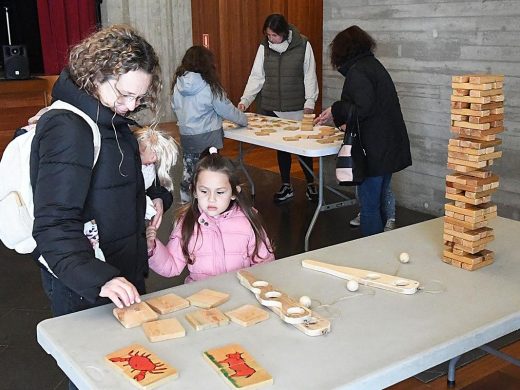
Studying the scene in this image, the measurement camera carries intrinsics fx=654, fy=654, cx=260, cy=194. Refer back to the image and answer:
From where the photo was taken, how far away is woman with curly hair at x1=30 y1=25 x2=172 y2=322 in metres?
1.48

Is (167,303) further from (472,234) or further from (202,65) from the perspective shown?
(202,65)

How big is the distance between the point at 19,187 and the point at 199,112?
10.2ft

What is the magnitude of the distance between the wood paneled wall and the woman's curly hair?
7276 millimetres

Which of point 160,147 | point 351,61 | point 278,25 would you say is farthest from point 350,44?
point 160,147

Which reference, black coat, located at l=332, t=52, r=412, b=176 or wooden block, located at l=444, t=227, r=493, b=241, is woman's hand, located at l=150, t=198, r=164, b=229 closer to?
wooden block, located at l=444, t=227, r=493, b=241

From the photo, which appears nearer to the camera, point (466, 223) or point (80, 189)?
point (80, 189)

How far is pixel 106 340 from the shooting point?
4.74 feet

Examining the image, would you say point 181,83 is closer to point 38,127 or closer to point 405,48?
point 405,48

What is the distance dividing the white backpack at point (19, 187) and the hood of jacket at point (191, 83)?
2980 millimetres

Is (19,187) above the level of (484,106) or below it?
below

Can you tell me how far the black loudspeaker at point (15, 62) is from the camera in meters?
7.64

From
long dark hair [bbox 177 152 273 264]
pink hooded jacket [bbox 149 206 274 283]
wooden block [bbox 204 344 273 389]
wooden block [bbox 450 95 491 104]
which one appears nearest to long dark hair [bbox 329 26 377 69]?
long dark hair [bbox 177 152 273 264]

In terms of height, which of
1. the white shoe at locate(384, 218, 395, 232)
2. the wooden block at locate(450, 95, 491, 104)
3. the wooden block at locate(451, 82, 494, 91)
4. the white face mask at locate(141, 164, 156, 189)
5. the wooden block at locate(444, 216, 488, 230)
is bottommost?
the white shoe at locate(384, 218, 395, 232)

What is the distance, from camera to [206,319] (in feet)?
4.97
